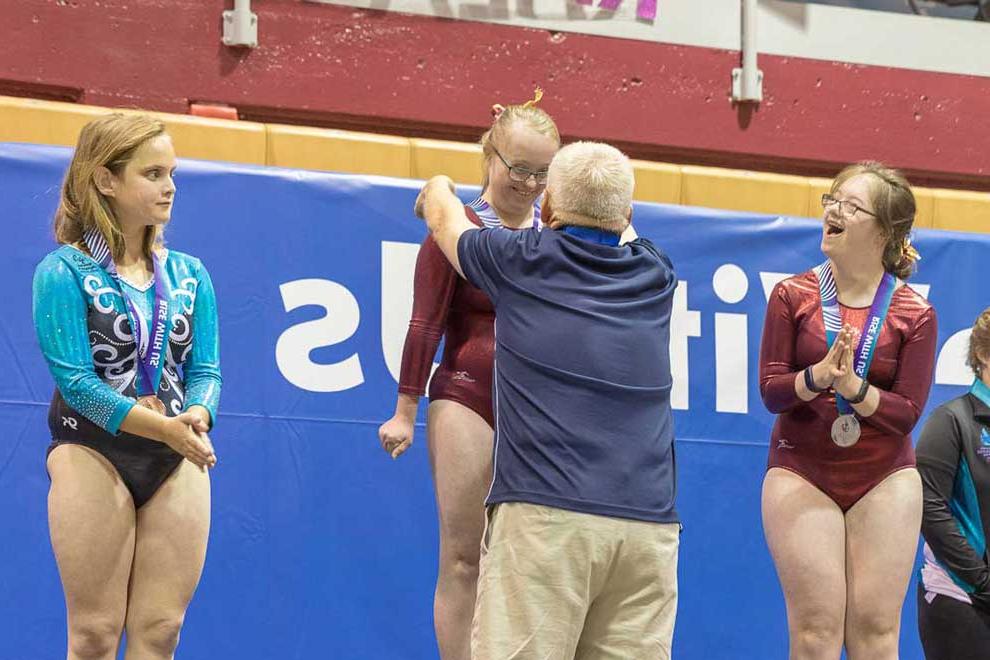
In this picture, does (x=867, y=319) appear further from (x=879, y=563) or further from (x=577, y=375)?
(x=577, y=375)

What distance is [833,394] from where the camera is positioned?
138 inches

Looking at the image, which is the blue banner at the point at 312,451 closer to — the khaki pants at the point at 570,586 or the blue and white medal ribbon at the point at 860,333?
the blue and white medal ribbon at the point at 860,333

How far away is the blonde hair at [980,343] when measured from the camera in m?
3.65

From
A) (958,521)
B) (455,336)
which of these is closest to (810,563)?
(958,521)

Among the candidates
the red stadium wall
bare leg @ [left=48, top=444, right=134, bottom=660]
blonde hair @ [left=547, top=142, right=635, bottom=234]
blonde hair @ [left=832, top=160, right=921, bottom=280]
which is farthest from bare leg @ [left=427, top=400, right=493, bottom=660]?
the red stadium wall

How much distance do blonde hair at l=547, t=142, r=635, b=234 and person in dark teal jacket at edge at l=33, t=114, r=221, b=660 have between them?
0.87 metres

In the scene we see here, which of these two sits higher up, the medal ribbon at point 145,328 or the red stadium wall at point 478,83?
the red stadium wall at point 478,83

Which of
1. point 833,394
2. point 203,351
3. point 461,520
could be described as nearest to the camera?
point 203,351

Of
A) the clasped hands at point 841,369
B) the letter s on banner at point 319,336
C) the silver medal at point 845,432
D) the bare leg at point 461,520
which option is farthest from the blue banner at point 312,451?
the clasped hands at point 841,369

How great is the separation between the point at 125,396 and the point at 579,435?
984 millimetres

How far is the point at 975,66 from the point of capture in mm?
6262

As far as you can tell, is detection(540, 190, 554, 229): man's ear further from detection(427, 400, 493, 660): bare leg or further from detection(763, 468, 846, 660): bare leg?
detection(763, 468, 846, 660): bare leg

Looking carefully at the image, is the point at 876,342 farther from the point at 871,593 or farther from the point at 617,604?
the point at 617,604

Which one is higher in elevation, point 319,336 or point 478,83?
point 478,83
